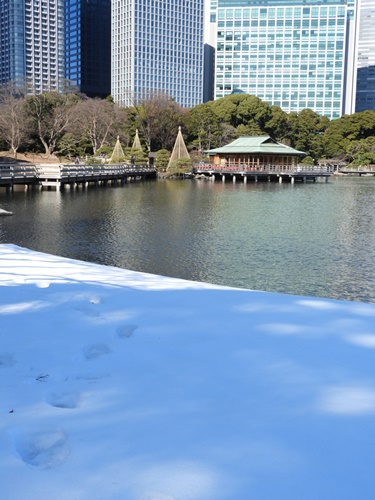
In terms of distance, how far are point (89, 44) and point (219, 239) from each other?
129 m

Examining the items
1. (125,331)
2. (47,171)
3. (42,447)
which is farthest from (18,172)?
(42,447)

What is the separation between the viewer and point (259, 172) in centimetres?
4912

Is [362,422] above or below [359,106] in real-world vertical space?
below

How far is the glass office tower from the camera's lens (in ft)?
362

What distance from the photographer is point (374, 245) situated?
46.2 feet

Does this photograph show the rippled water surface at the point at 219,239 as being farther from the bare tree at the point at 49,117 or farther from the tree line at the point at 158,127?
the tree line at the point at 158,127

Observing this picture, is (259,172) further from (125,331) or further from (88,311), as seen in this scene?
(125,331)

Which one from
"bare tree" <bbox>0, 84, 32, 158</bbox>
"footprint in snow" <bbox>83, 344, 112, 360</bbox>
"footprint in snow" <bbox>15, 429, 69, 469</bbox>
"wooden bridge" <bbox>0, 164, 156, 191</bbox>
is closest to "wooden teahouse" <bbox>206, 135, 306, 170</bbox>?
"wooden bridge" <bbox>0, 164, 156, 191</bbox>

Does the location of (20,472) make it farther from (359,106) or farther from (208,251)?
(359,106)

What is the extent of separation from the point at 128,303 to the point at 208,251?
8.04 meters

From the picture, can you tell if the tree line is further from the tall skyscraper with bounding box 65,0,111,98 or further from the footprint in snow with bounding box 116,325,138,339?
the tall skyscraper with bounding box 65,0,111,98

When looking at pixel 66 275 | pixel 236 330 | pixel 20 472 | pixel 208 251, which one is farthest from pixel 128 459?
pixel 208 251

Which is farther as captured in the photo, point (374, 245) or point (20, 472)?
point (374, 245)

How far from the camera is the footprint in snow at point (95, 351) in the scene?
3531mm
